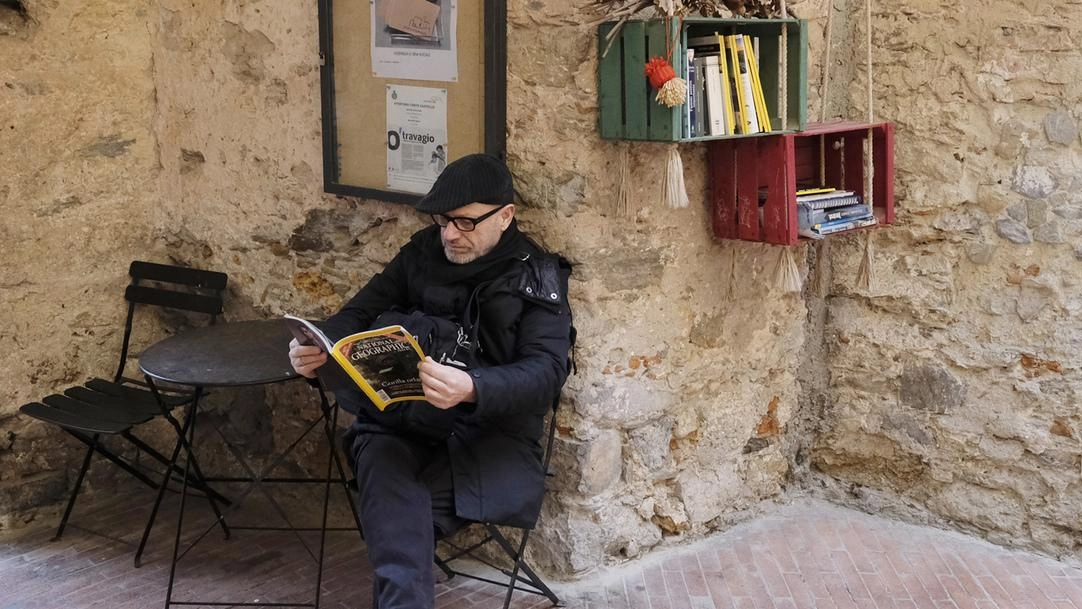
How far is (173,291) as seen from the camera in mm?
4855

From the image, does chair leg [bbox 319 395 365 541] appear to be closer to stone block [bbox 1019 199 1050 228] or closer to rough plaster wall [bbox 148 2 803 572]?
rough plaster wall [bbox 148 2 803 572]

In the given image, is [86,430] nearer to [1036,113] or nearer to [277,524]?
[277,524]

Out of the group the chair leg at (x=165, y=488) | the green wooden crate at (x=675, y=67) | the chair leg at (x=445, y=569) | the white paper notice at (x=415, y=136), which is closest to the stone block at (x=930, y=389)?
the green wooden crate at (x=675, y=67)

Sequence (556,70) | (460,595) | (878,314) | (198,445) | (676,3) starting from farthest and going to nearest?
(198,445) → (878,314) → (460,595) → (556,70) → (676,3)

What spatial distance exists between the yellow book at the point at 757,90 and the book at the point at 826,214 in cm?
35

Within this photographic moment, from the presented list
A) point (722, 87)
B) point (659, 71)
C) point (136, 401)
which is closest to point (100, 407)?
point (136, 401)

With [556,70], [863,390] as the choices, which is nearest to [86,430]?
[556,70]

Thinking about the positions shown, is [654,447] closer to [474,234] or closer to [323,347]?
[474,234]

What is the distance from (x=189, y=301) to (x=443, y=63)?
1.60 metres

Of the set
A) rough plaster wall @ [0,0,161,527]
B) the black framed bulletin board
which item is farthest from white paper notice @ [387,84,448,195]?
rough plaster wall @ [0,0,161,527]

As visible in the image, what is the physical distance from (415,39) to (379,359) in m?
1.25

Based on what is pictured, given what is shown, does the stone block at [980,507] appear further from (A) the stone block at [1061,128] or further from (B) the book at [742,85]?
(B) the book at [742,85]

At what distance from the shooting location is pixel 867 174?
424 cm

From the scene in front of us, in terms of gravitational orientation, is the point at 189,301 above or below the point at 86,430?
above
